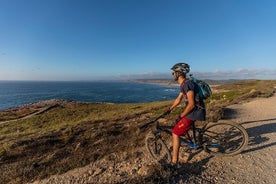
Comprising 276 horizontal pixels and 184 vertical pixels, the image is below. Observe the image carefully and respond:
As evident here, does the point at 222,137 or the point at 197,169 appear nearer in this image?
the point at 197,169

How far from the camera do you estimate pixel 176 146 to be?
14.6ft

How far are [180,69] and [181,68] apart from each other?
39 mm

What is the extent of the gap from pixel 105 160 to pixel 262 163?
4371mm

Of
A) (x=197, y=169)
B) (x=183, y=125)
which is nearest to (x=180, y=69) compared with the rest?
(x=183, y=125)

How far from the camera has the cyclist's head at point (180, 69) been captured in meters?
4.46

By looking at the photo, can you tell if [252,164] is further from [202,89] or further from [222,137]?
[202,89]

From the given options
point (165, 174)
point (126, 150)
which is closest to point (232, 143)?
point (165, 174)

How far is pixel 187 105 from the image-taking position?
417cm

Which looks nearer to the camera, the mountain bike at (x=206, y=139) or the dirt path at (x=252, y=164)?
the dirt path at (x=252, y=164)

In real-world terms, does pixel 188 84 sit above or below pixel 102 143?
above

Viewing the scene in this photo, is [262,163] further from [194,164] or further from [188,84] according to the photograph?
[188,84]

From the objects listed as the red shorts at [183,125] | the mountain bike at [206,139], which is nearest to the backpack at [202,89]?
the red shorts at [183,125]

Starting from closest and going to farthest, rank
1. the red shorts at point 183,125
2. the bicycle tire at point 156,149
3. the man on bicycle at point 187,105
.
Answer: the man on bicycle at point 187,105, the red shorts at point 183,125, the bicycle tire at point 156,149

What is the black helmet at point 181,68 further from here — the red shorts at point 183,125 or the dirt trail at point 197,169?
the dirt trail at point 197,169
